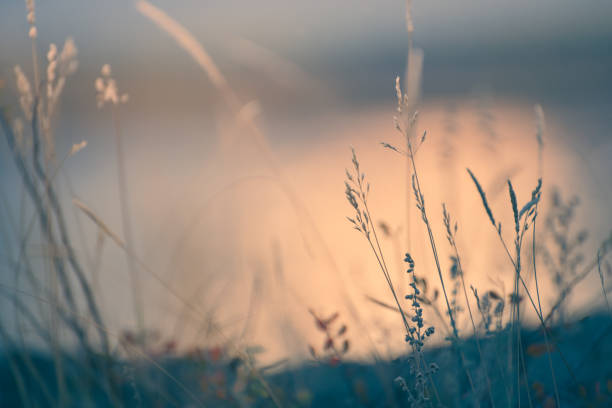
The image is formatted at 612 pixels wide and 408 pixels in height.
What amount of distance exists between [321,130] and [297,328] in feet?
19.3

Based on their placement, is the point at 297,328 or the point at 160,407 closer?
the point at 160,407

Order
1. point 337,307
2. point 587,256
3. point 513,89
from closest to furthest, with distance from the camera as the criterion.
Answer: point 337,307
point 587,256
point 513,89

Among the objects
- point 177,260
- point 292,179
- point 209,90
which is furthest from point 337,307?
point 209,90

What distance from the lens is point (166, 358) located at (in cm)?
179

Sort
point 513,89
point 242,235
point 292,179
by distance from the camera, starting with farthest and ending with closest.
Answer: point 513,89, point 292,179, point 242,235

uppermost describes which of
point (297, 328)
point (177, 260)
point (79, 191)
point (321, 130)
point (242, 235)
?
point (321, 130)

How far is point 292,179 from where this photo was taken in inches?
184

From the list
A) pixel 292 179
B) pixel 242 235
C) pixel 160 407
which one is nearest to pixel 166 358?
pixel 160 407

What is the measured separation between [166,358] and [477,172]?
101 inches

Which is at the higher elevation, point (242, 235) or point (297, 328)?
point (242, 235)

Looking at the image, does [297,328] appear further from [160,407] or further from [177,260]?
[177,260]

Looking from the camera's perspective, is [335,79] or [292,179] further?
[335,79]

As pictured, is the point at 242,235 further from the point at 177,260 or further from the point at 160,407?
the point at 160,407

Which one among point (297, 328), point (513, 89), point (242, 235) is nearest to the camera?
point (297, 328)
